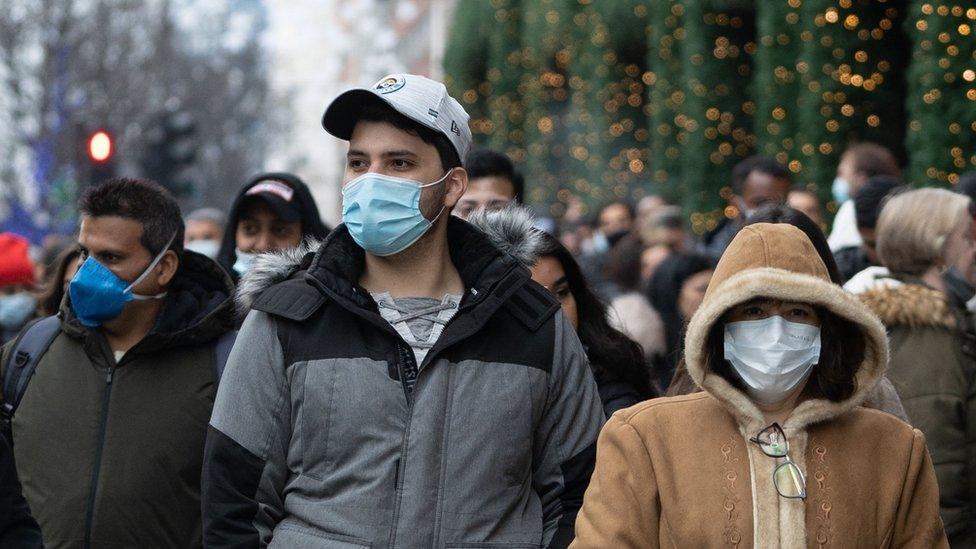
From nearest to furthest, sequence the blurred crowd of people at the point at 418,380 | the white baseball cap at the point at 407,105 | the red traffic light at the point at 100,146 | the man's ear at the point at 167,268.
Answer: the blurred crowd of people at the point at 418,380, the white baseball cap at the point at 407,105, the man's ear at the point at 167,268, the red traffic light at the point at 100,146

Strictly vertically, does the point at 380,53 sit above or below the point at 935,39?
below

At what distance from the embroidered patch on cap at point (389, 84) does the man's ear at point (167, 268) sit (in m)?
1.78

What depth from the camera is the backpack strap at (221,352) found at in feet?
18.1

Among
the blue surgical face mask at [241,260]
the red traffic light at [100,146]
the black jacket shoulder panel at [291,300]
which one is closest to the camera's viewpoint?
the black jacket shoulder panel at [291,300]

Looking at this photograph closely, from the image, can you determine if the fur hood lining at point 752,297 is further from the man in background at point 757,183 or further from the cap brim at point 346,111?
the man in background at point 757,183

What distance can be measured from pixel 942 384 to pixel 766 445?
189 centimetres

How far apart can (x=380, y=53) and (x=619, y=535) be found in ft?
262

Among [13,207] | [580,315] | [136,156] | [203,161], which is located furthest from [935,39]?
[203,161]

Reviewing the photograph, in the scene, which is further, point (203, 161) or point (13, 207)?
point (203, 161)

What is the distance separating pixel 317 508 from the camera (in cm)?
397

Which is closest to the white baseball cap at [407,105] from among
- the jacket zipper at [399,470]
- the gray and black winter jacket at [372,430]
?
the gray and black winter jacket at [372,430]

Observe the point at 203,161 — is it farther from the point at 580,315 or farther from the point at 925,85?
the point at 580,315

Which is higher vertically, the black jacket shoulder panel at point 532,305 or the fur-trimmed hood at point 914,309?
the black jacket shoulder panel at point 532,305

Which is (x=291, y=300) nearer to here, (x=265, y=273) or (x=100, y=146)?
(x=265, y=273)
